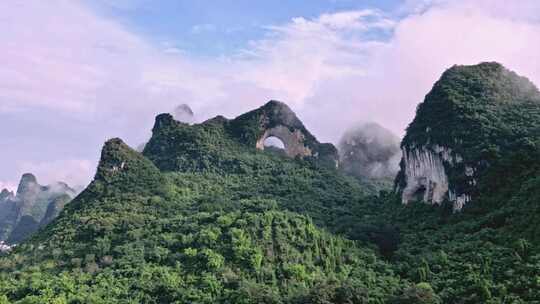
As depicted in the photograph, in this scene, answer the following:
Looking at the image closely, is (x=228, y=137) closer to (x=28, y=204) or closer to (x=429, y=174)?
(x=429, y=174)

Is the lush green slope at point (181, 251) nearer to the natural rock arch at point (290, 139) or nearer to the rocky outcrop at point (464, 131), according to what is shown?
the rocky outcrop at point (464, 131)

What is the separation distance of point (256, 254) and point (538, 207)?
1577 cm

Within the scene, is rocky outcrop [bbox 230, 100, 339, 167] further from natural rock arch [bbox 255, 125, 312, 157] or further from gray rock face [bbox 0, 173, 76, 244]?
gray rock face [bbox 0, 173, 76, 244]

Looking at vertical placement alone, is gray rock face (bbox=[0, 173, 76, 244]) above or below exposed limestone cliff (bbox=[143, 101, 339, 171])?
below

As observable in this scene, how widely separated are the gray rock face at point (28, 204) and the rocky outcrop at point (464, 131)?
63.7 metres

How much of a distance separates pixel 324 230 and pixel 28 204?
277 ft

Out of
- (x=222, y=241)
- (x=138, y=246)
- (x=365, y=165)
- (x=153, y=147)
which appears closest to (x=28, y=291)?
(x=138, y=246)

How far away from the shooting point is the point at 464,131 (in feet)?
153

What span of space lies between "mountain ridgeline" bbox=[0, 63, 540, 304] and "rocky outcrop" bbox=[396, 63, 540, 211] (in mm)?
118

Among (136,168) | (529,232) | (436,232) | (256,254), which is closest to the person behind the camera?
(529,232)

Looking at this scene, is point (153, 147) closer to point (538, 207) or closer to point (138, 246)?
point (138, 246)

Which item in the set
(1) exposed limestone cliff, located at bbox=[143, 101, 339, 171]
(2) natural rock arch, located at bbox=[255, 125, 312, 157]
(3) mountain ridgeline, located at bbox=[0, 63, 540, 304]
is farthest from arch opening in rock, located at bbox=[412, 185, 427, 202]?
(2) natural rock arch, located at bbox=[255, 125, 312, 157]

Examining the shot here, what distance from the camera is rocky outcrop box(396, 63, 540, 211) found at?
44.0 m

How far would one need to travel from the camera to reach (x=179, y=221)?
43.3 m
